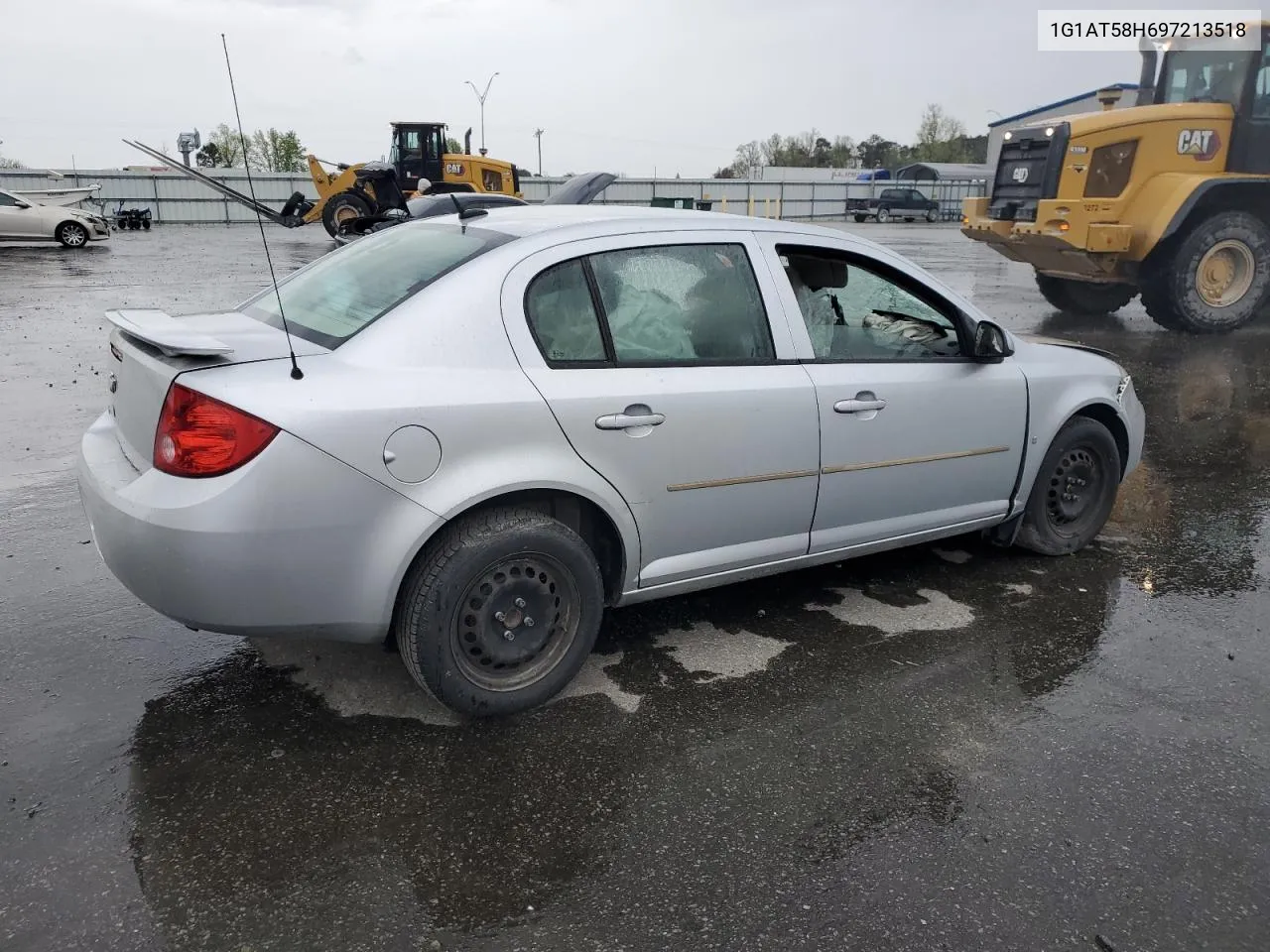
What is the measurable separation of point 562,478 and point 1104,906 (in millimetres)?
1880

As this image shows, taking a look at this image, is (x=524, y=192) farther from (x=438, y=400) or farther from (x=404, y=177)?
(x=438, y=400)

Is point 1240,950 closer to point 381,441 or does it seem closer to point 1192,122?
point 381,441

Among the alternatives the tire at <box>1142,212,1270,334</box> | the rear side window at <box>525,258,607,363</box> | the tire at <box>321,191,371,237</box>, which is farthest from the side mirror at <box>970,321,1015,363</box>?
the tire at <box>321,191,371,237</box>

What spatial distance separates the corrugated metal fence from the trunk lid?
29792 mm

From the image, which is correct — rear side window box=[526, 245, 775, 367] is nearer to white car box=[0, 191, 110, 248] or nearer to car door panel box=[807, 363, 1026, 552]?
car door panel box=[807, 363, 1026, 552]

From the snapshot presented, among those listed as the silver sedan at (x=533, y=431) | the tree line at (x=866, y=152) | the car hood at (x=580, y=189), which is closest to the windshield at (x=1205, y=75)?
the car hood at (x=580, y=189)

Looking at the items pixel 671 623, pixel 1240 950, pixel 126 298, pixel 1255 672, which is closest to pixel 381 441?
pixel 671 623

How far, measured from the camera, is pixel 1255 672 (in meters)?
3.57

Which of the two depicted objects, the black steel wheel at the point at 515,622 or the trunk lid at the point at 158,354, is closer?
the trunk lid at the point at 158,354

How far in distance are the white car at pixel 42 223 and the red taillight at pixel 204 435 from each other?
23.6 metres

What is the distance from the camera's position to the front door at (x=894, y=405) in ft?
12.2

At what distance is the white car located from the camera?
22.0 metres

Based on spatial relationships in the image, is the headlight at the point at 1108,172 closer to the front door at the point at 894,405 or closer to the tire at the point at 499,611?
the front door at the point at 894,405

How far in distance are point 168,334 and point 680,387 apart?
1.66 meters
